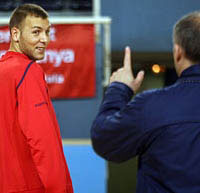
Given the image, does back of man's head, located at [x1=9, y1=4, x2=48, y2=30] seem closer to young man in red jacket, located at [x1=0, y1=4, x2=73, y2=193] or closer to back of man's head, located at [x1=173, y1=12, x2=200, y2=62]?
young man in red jacket, located at [x1=0, y1=4, x2=73, y2=193]

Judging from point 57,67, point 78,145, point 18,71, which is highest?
point 18,71

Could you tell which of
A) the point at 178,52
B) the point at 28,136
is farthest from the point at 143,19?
the point at 178,52

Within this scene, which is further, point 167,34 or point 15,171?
point 167,34

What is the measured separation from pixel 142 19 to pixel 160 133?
3976 mm

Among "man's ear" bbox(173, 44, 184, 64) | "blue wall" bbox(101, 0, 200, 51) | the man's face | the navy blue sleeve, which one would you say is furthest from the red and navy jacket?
"blue wall" bbox(101, 0, 200, 51)

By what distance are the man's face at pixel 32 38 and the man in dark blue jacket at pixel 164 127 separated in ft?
2.81

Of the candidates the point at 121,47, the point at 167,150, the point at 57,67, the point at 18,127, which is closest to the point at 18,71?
the point at 18,127

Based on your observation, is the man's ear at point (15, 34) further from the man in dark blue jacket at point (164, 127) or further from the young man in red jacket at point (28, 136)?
the man in dark blue jacket at point (164, 127)

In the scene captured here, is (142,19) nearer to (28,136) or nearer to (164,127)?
(28,136)

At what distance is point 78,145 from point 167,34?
170 cm

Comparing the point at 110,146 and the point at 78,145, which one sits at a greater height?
the point at 110,146

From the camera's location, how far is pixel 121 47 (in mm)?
5270

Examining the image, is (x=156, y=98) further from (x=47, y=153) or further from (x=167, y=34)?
(x=167, y=34)

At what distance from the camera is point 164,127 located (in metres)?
1.41
